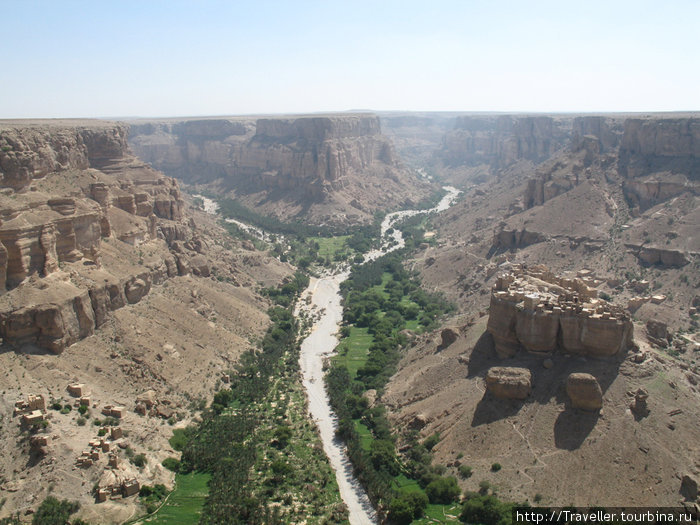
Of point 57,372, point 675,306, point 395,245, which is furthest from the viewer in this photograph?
point 395,245

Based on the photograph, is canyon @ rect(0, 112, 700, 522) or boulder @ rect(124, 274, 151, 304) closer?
canyon @ rect(0, 112, 700, 522)

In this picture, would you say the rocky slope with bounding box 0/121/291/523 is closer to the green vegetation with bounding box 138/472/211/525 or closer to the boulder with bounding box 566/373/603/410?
the green vegetation with bounding box 138/472/211/525

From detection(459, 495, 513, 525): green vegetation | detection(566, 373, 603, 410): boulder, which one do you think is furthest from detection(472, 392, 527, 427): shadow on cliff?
detection(459, 495, 513, 525): green vegetation

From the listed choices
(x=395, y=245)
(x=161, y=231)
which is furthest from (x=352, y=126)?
(x=161, y=231)

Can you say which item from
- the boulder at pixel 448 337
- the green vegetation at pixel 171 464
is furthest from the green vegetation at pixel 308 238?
the green vegetation at pixel 171 464

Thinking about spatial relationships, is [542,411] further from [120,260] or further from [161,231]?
[161,231]

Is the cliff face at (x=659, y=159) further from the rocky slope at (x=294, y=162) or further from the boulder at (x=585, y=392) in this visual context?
the rocky slope at (x=294, y=162)

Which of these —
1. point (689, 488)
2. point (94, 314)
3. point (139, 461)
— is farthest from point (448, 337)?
point (94, 314)
